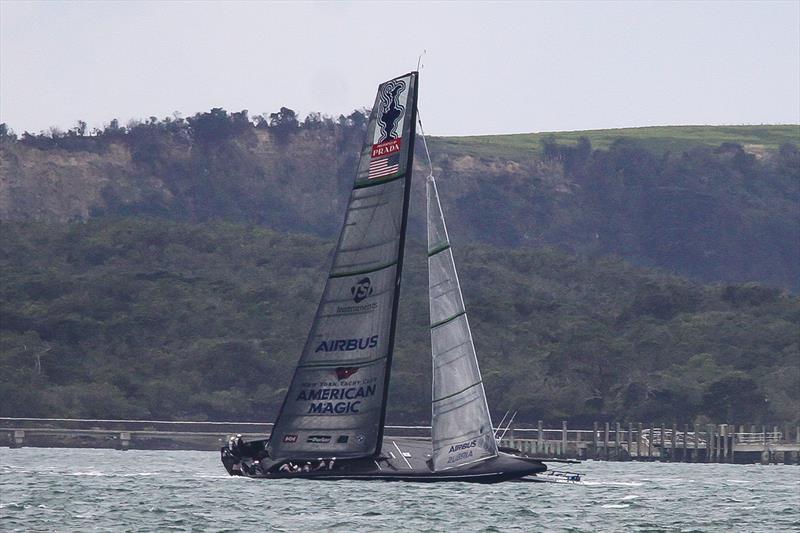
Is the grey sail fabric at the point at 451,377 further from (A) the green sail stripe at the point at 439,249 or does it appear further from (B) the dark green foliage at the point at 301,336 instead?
(B) the dark green foliage at the point at 301,336

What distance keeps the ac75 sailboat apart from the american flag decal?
0.08ft

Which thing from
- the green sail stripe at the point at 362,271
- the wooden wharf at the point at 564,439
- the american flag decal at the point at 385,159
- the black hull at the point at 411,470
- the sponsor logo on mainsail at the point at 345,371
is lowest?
the black hull at the point at 411,470

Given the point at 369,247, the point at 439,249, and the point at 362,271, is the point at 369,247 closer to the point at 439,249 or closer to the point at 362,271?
the point at 362,271

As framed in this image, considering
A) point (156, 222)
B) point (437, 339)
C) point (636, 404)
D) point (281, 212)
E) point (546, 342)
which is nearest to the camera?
point (437, 339)

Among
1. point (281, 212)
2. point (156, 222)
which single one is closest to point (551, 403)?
point (156, 222)

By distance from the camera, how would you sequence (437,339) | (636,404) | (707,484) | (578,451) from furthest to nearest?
(636,404) → (578,451) → (707,484) → (437,339)

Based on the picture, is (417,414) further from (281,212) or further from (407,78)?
(281,212)

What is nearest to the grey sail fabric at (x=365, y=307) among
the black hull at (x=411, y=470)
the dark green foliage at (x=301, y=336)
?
the black hull at (x=411, y=470)

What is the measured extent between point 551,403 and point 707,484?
4126cm

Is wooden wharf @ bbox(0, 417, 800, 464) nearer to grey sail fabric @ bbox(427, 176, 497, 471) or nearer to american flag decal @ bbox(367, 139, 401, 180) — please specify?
grey sail fabric @ bbox(427, 176, 497, 471)

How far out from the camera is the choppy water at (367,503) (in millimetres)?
38781

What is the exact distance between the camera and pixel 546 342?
119 m

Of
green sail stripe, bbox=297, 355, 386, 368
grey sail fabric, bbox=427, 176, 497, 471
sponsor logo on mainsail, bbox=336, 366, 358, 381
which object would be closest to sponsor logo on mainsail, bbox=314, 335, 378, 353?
green sail stripe, bbox=297, 355, 386, 368

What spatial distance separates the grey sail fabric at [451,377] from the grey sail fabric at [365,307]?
978 mm
